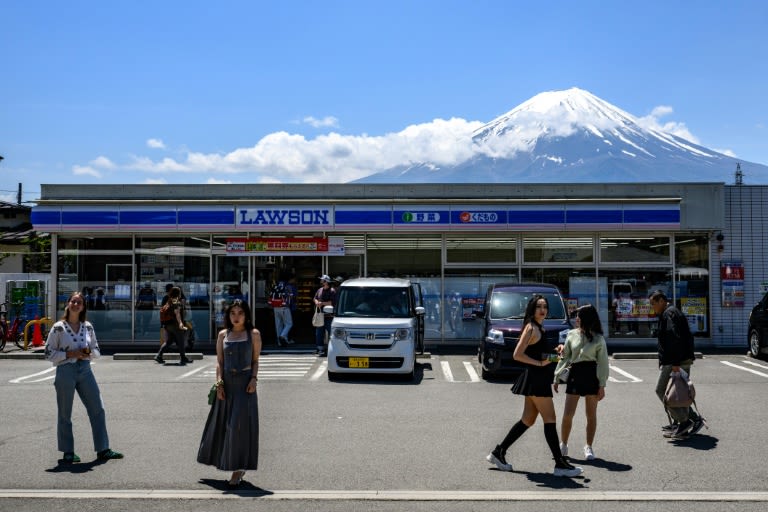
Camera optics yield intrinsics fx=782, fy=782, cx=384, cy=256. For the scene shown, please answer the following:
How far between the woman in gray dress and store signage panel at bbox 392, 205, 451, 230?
44.1ft

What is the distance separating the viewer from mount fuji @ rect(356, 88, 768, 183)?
12875 cm

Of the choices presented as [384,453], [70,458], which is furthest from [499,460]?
[70,458]

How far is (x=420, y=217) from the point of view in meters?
20.5

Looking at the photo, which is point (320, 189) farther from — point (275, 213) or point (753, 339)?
point (753, 339)

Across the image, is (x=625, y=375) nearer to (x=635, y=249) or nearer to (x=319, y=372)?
(x=319, y=372)

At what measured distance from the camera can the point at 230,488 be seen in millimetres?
6945

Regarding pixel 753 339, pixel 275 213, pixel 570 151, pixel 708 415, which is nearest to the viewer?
pixel 708 415

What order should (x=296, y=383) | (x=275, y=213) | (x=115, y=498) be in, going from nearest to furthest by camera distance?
(x=115, y=498) < (x=296, y=383) < (x=275, y=213)

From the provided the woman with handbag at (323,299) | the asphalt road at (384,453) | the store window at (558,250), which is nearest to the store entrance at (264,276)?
the woman with handbag at (323,299)

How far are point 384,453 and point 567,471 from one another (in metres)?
1.98

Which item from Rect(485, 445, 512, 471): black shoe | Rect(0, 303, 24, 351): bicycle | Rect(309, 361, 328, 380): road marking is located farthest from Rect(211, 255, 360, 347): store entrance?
Rect(485, 445, 512, 471): black shoe

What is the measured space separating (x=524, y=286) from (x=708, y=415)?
5.92 m

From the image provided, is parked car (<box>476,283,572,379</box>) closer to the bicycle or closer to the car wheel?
the car wheel

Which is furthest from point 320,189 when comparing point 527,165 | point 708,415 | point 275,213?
point 527,165
